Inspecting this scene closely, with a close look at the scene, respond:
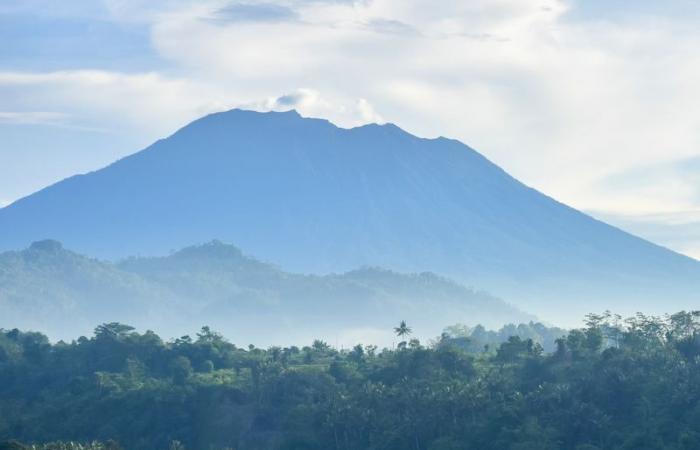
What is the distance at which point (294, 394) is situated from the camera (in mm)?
86375

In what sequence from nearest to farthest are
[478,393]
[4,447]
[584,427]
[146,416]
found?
[4,447], [584,427], [478,393], [146,416]

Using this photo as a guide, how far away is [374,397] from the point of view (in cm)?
7900

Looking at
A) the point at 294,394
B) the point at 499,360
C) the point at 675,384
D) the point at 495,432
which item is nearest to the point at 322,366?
the point at 294,394

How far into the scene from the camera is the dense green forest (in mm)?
70688

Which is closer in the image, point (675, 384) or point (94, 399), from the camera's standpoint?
point (675, 384)

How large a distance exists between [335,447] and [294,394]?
8.58 m

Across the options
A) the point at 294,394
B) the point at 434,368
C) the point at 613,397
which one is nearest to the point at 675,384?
the point at 613,397

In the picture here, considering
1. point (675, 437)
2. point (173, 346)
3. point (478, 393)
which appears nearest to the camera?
point (675, 437)

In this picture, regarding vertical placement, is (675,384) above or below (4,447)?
above

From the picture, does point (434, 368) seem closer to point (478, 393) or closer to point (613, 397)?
point (478, 393)

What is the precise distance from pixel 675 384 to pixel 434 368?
20573 millimetres

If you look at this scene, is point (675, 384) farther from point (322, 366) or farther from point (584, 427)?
point (322, 366)

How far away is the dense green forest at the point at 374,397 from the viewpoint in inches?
2783

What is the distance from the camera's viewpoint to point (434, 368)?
285 ft
